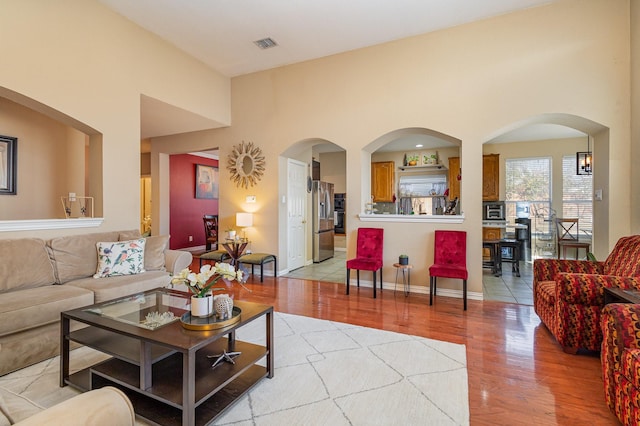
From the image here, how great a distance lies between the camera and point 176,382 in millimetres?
1847

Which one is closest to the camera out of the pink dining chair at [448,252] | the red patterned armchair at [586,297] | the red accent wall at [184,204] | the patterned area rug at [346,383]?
the patterned area rug at [346,383]

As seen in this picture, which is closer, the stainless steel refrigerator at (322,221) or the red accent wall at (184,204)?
the stainless steel refrigerator at (322,221)

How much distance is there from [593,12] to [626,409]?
14.1 feet

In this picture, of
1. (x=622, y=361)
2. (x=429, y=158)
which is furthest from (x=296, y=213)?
(x=622, y=361)

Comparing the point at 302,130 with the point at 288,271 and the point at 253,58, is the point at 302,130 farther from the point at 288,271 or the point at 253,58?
the point at 288,271

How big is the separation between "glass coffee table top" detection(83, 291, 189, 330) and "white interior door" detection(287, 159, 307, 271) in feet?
11.4

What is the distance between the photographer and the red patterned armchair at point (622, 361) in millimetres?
1562

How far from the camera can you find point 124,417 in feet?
3.03

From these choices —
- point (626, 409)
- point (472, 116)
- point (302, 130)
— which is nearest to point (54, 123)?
point (302, 130)

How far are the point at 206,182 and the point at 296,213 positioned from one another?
432cm

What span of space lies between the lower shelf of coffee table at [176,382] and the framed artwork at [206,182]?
734cm

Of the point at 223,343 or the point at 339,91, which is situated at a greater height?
the point at 339,91

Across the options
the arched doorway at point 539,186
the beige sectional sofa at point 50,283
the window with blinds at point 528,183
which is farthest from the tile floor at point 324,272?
the window with blinds at point 528,183

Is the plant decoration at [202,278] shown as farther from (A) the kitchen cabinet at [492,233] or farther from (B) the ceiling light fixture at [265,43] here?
(A) the kitchen cabinet at [492,233]
